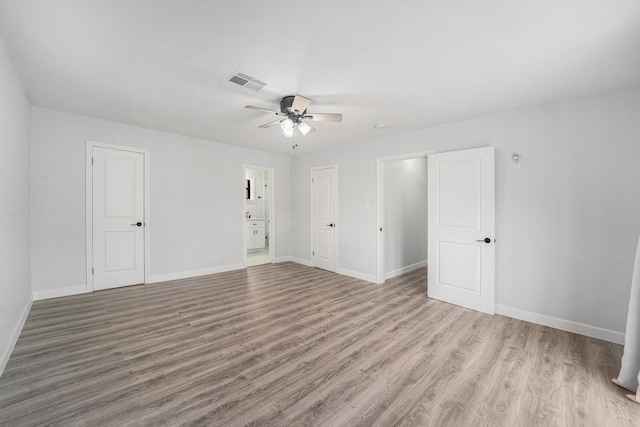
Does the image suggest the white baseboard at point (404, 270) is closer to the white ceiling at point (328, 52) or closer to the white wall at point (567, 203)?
the white wall at point (567, 203)

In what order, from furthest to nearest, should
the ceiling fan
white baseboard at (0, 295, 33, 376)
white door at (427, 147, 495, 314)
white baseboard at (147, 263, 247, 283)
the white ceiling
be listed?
white baseboard at (147, 263, 247, 283) < white door at (427, 147, 495, 314) < the ceiling fan < white baseboard at (0, 295, 33, 376) < the white ceiling

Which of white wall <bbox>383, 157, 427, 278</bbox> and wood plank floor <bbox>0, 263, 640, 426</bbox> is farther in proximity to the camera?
white wall <bbox>383, 157, 427, 278</bbox>

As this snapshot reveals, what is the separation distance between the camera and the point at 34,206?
11.3 feet

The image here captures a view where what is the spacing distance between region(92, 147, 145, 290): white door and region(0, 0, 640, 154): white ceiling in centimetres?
101

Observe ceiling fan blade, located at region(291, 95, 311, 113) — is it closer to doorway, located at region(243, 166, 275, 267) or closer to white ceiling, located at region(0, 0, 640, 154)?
white ceiling, located at region(0, 0, 640, 154)

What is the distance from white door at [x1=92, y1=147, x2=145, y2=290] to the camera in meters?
3.95

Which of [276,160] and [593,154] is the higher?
[276,160]

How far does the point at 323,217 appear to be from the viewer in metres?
5.66

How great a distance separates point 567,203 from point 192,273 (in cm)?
563

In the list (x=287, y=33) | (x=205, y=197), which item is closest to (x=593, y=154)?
(x=287, y=33)

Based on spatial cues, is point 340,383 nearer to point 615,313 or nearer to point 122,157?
point 615,313

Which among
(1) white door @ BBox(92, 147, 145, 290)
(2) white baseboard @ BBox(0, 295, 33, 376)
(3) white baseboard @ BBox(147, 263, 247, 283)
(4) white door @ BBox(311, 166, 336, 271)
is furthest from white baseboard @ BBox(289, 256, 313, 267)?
(2) white baseboard @ BBox(0, 295, 33, 376)

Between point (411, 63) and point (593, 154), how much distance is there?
2.27m

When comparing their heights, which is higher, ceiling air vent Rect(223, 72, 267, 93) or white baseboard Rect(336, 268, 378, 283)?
ceiling air vent Rect(223, 72, 267, 93)
